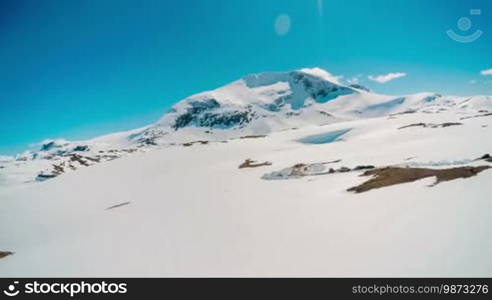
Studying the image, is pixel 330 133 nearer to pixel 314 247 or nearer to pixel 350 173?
pixel 350 173

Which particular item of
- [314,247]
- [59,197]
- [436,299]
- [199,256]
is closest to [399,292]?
[436,299]

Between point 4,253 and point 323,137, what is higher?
point 323,137

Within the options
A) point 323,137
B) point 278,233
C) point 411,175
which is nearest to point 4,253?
point 278,233

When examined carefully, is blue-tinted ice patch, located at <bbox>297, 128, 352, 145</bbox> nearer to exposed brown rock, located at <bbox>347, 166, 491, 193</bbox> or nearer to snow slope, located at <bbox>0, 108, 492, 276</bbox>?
snow slope, located at <bbox>0, 108, 492, 276</bbox>

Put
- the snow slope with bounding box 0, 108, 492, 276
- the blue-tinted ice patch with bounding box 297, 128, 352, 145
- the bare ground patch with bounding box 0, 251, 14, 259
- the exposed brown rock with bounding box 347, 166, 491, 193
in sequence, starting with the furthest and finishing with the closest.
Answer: the blue-tinted ice patch with bounding box 297, 128, 352, 145, the bare ground patch with bounding box 0, 251, 14, 259, the exposed brown rock with bounding box 347, 166, 491, 193, the snow slope with bounding box 0, 108, 492, 276

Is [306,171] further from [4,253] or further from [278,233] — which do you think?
[4,253]

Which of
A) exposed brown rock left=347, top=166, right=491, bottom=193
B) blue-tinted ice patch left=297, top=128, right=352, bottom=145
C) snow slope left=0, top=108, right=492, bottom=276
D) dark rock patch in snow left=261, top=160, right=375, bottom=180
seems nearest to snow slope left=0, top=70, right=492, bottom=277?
snow slope left=0, top=108, right=492, bottom=276
